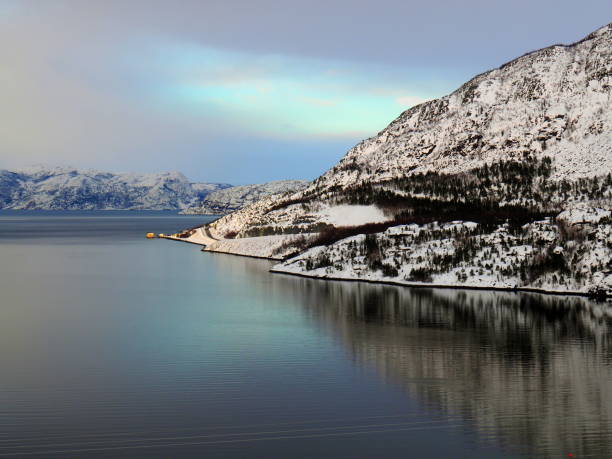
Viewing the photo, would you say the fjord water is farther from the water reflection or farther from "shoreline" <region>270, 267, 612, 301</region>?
"shoreline" <region>270, 267, 612, 301</region>

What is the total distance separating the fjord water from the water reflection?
0.18 metres

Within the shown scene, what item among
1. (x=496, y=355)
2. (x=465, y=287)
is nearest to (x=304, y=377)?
(x=496, y=355)

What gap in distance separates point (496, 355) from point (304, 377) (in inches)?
779

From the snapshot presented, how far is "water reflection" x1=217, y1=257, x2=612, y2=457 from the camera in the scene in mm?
40344

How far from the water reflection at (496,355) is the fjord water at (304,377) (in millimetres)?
181

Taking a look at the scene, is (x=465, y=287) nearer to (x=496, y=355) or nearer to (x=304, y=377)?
(x=496, y=355)

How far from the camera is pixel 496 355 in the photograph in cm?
6050

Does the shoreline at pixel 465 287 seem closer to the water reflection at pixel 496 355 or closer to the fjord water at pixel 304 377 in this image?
the water reflection at pixel 496 355

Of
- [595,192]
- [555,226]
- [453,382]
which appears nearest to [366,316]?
[453,382]

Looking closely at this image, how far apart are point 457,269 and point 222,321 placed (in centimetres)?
5575

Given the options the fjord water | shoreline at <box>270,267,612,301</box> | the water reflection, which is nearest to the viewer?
the fjord water

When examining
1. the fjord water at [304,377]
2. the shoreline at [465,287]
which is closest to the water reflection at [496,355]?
the fjord water at [304,377]

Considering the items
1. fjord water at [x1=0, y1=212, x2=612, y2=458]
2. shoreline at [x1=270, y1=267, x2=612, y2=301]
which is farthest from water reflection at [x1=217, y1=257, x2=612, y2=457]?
shoreline at [x1=270, y1=267, x2=612, y2=301]

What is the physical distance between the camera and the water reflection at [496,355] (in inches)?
1588
